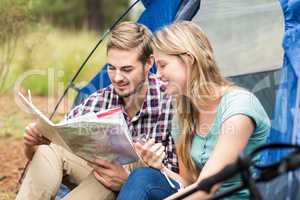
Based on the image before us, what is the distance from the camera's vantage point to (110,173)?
278 cm

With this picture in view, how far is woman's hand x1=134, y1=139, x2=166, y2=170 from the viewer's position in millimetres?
2654

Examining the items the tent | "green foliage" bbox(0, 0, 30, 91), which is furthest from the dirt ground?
the tent

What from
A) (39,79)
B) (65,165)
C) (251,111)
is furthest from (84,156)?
(39,79)

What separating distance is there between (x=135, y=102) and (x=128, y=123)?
9cm

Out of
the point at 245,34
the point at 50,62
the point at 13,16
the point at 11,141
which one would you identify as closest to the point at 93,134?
the point at 245,34

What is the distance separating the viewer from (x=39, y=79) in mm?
6555

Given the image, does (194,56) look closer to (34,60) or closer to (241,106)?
(241,106)

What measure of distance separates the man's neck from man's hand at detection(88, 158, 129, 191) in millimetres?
311

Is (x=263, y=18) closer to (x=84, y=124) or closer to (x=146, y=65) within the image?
(x=146, y=65)

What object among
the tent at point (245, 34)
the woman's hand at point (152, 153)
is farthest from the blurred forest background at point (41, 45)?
the woman's hand at point (152, 153)

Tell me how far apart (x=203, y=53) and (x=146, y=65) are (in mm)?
552

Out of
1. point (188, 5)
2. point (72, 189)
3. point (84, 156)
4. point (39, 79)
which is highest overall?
point (188, 5)

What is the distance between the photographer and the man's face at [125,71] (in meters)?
2.96

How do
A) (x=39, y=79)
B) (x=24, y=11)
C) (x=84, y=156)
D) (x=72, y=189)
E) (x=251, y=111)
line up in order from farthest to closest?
(x=39, y=79)
(x=24, y=11)
(x=72, y=189)
(x=84, y=156)
(x=251, y=111)
